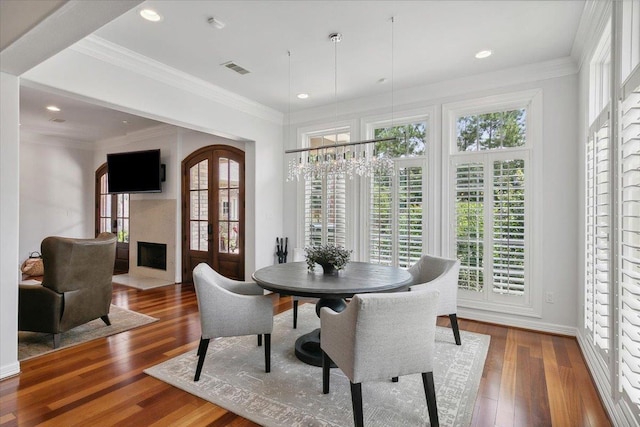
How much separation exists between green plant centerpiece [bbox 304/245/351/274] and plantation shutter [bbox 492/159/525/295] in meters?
2.00

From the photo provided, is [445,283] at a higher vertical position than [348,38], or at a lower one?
lower

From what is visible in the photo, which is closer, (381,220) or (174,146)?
(381,220)

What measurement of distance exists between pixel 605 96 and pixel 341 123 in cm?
304

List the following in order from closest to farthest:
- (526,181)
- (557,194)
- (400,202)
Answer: (557,194), (526,181), (400,202)

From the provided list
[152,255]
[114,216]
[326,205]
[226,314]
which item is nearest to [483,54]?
[326,205]

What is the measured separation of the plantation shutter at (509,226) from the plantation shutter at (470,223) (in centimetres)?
15

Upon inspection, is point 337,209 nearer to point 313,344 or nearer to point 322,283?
point 313,344

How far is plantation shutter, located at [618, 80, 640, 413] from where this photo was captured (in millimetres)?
1663

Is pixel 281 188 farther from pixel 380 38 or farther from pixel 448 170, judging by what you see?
pixel 380 38

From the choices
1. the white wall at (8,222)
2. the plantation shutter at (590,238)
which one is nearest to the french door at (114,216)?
the white wall at (8,222)

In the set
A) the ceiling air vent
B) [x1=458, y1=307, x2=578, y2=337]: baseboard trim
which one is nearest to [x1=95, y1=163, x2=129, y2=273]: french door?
the ceiling air vent

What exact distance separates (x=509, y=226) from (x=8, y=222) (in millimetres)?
4684

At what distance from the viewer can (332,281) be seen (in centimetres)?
259

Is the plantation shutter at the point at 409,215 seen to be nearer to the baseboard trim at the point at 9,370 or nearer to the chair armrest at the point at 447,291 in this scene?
the chair armrest at the point at 447,291
